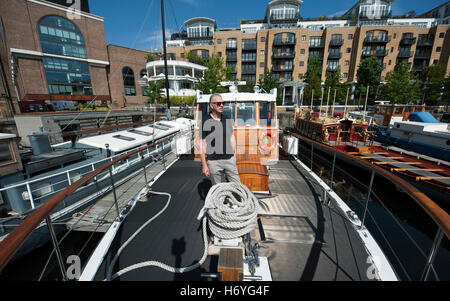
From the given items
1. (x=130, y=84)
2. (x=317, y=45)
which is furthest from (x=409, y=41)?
(x=130, y=84)

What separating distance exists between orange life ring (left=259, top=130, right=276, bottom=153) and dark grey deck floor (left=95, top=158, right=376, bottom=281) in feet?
5.92

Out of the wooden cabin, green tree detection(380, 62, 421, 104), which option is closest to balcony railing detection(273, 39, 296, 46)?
green tree detection(380, 62, 421, 104)

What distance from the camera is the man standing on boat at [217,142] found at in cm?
311

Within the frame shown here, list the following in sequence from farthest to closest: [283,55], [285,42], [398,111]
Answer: [283,55] < [285,42] < [398,111]

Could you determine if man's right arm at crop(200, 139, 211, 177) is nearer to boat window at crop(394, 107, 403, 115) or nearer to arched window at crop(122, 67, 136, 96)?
boat window at crop(394, 107, 403, 115)

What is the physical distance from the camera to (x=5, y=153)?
5.39 meters

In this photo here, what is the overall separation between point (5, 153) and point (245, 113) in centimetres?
727

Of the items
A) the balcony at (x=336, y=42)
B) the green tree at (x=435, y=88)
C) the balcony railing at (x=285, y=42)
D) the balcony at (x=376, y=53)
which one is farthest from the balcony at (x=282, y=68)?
the green tree at (x=435, y=88)

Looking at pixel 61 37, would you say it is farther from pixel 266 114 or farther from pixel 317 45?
pixel 317 45

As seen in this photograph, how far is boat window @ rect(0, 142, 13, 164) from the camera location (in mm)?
5316

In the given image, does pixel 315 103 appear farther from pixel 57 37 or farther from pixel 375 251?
pixel 57 37

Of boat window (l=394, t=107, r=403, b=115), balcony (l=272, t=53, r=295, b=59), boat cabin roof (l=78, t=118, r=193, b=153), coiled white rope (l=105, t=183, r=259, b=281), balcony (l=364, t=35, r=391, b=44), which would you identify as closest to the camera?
coiled white rope (l=105, t=183, r=259, b=281)

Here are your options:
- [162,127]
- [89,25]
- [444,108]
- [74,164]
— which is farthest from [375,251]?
[89,25]
